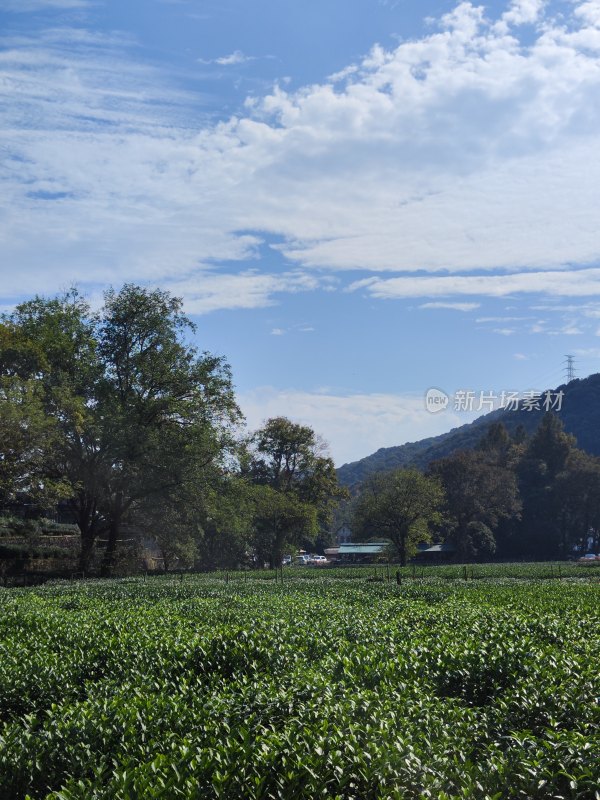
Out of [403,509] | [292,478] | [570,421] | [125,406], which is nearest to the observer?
[125,406]

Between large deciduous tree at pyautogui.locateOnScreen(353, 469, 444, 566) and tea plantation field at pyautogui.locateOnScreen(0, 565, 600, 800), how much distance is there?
49597 mm

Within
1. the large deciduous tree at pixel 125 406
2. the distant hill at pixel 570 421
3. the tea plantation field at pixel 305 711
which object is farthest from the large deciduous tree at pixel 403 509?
the distant hill at pixel 570 421

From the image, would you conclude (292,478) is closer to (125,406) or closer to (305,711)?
(125,406)

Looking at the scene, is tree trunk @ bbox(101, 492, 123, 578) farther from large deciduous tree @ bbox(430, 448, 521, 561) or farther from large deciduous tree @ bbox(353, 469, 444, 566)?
large deciduous tree @ bbox(430, 448, 521, 561)

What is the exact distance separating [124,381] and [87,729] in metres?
37.9

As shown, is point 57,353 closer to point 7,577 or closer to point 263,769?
point 7,577

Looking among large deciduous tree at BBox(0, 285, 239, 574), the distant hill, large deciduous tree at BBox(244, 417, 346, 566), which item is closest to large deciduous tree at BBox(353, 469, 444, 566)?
large deciduous tree at BBox(244, 417, 346, 566)

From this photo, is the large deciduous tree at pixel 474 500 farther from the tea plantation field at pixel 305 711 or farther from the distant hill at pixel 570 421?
the tea plantation field at pixel 305 711

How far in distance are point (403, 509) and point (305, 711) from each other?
2201 inches

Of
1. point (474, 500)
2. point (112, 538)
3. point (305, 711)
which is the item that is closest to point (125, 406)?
point (112, 538)

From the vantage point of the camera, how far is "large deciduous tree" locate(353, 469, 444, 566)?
Answer: 60500mm

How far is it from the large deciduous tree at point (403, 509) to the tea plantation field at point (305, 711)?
163 feet

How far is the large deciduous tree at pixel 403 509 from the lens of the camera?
60.5 meters

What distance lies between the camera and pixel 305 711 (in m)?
5.70
